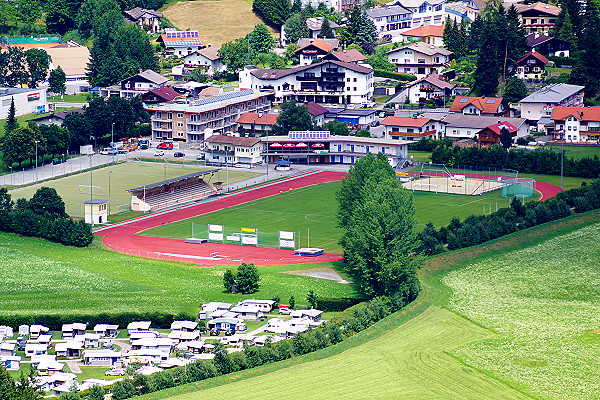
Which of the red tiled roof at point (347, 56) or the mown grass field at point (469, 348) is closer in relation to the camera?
the mown grass field at point (469, 348)

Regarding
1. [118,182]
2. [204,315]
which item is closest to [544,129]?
[118,182]

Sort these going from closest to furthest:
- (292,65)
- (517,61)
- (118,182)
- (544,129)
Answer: (118,182) < (544,129) < (517,61) < (292,65)

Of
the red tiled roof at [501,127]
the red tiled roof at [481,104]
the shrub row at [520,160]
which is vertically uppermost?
the red tiled roof at [481,104]

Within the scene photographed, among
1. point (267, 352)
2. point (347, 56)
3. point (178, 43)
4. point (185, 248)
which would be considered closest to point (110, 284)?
point (185, 248)

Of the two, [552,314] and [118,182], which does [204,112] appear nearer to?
[118,182]

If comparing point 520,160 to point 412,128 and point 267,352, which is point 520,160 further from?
point 267,352

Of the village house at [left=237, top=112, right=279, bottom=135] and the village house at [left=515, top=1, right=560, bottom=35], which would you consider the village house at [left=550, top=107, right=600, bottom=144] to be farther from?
the village house at [left=515, top=1, right=560, bottom=35]

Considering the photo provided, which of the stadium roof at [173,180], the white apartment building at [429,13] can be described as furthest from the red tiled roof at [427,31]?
the stadium roof at [173,180]

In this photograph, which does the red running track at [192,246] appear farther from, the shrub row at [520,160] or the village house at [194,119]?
the village house at [194,119]
